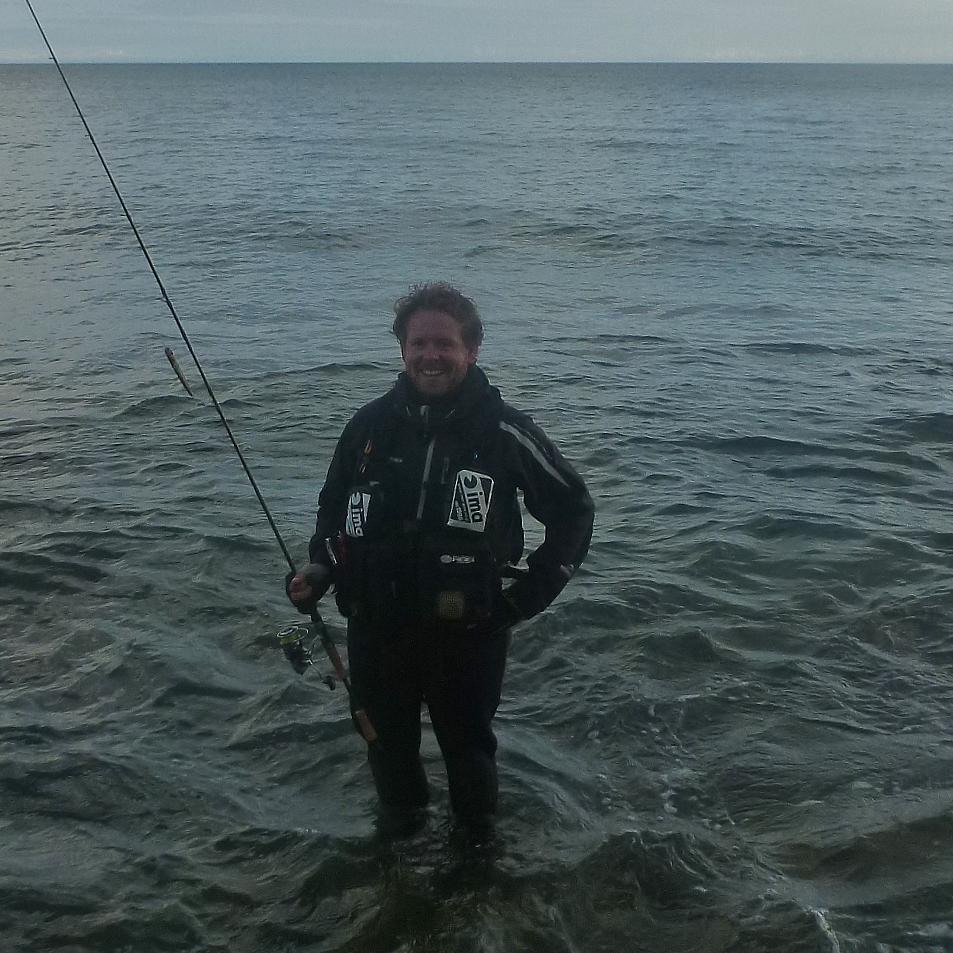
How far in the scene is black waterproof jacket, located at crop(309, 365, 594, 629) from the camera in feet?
12.3

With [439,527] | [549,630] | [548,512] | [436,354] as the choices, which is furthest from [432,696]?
[549,630]

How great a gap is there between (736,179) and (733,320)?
20.6 meters

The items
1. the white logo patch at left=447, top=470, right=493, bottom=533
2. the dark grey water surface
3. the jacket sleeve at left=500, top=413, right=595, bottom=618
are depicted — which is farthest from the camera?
the dark grey water surface

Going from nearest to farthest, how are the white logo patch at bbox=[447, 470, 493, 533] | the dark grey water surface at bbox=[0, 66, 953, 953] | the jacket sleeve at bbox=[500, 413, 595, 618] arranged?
1. the white logo patch at bbox=[447, 470, 493, 533]
2. the jacket sleeve at bbox=[500, 413, 595, 618]
3. the dark grey water surface at bbox=[0, 66, 953, 953]

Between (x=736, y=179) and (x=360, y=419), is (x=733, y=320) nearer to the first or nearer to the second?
(x=360, y=419)

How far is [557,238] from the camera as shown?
22922 mm

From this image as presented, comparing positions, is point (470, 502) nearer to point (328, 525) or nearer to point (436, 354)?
point (436, 354)

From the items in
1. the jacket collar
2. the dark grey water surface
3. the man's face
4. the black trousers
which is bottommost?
the dark grey water surface

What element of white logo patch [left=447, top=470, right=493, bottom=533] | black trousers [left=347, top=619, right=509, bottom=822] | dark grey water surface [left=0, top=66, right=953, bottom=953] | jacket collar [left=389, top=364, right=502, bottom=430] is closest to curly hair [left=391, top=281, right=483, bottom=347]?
jacket collar [left=389, top=364, right=502, bottom=430]

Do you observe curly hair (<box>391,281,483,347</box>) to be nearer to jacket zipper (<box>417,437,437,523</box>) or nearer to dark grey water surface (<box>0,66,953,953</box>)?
jacket zipper (<box>417,437,437,523</box>)

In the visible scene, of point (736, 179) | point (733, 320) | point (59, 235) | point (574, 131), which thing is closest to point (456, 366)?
point (733, 320)

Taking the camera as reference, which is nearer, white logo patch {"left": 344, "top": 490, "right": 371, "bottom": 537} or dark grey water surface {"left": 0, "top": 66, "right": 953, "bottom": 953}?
white logo patch {"left": 344, "top": 490, "right": 371, "bottom": 537}

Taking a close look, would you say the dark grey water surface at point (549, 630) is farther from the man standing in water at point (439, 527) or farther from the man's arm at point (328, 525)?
the man's arm at point (328, 525)

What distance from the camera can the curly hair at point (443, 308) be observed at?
12.5 ft
